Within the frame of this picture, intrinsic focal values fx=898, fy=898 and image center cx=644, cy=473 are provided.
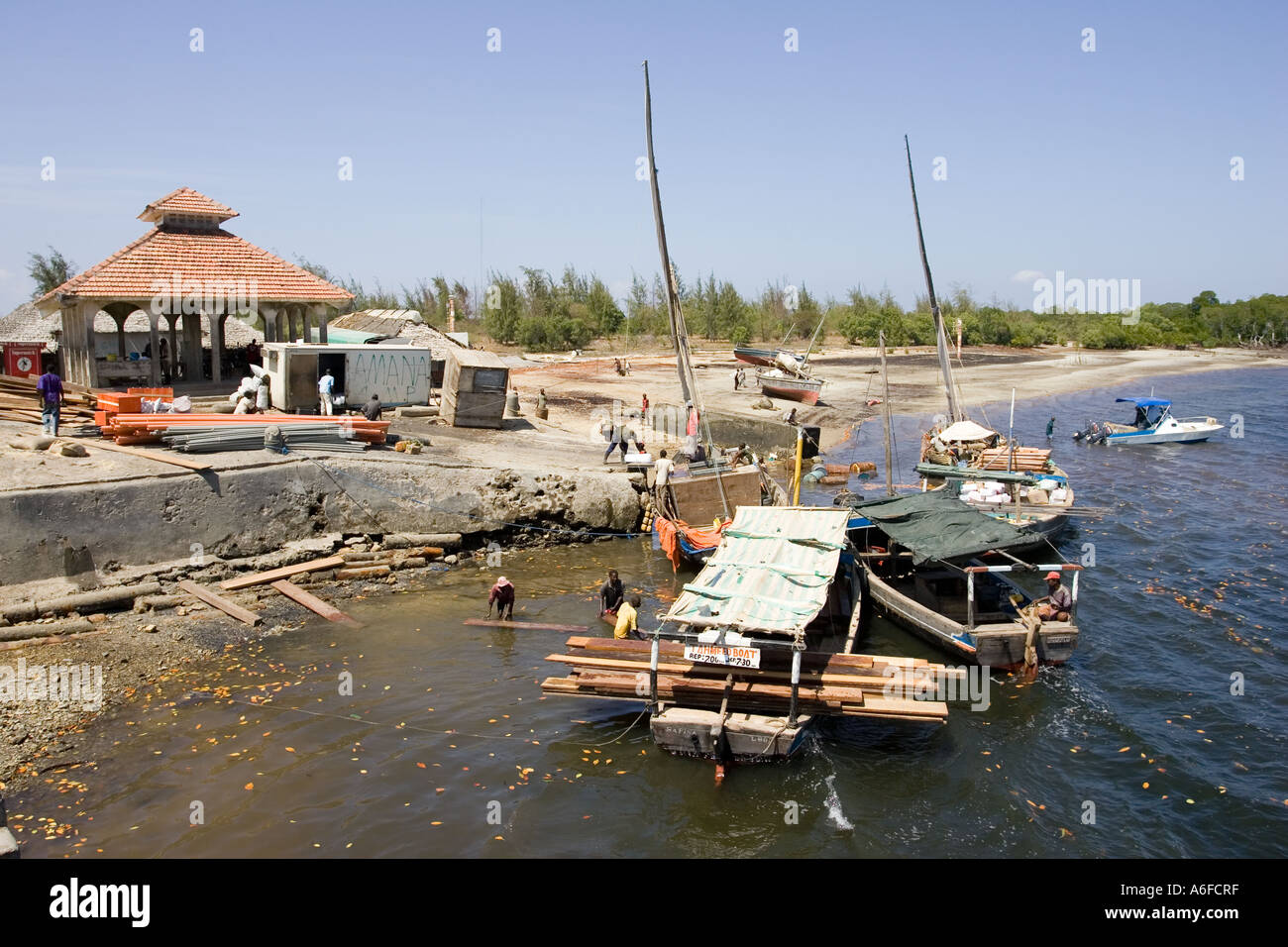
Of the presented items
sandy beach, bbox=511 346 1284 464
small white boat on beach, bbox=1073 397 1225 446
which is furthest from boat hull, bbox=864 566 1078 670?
small white boat on beach, bbox=1073 397 1225 446

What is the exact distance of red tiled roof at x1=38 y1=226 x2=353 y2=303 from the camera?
25531mm

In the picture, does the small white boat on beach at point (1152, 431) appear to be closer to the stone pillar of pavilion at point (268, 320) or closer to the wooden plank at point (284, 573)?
the stone pillar of pavilion at point (268, 320)

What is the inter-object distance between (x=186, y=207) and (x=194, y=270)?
2742 mm

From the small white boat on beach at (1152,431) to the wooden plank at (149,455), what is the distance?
38.0 metres

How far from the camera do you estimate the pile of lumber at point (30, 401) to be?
2255 cm

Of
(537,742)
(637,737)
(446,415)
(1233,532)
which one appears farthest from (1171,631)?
(446,415)

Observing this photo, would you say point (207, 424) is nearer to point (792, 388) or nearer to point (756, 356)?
point (792, 388)

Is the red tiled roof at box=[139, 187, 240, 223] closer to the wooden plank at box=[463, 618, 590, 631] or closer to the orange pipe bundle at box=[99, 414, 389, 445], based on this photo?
the orange pipe bundle at box=[99, 414, 389, 445]

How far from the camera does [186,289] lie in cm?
2658

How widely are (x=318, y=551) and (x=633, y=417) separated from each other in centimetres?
1841

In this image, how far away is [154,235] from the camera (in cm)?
2786

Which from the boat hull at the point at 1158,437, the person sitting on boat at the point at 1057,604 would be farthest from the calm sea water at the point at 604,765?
the boat hull at the point at 1158,437
